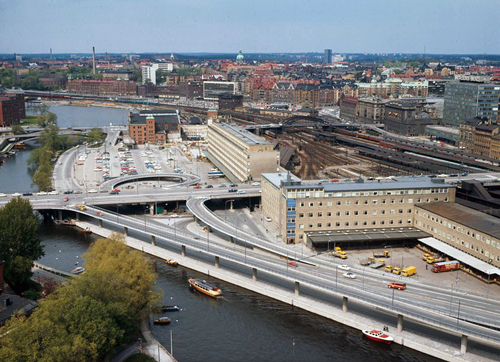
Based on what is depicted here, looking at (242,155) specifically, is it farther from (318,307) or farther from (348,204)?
(318,307)

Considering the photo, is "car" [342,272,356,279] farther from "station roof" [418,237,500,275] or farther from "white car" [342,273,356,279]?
"station roof" [418,237,500,275]

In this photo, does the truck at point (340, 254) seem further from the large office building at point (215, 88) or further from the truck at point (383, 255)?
the large office building at point (215, 88)

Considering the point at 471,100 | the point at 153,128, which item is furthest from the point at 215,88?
the point at 471,100

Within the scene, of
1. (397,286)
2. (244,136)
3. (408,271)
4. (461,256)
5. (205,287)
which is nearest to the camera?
(397,286)

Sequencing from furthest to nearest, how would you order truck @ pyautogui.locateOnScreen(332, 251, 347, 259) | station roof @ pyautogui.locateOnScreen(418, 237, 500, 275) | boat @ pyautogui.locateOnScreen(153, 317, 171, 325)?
truck @ pyautogui.locateOnScreen(332, 251, 347, 259) < station roof @ pyautogui.locateOnScreen(418, 237, 500, 275) < boat @ pyautogui.locateOnScreen(153, 317, 171, 325)

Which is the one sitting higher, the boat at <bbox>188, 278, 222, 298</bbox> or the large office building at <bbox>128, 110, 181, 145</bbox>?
the large office building at <bbox>128, 110, 181, 145</bbox>

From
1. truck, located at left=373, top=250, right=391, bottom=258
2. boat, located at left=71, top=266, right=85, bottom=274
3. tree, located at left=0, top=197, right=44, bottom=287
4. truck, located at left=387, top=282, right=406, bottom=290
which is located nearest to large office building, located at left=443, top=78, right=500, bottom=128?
truck, located at left=373, top=250, right=391, bottom=258
